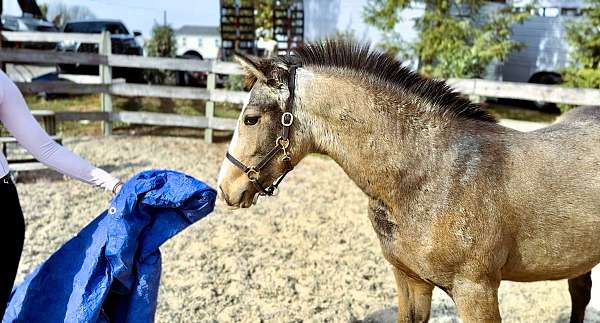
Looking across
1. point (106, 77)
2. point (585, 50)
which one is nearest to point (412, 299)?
point (106, 77)

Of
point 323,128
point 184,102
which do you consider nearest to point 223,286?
point 323,128

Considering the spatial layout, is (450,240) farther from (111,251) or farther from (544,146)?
(111,251)

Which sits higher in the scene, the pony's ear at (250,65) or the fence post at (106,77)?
the pony's ear at (250,65)

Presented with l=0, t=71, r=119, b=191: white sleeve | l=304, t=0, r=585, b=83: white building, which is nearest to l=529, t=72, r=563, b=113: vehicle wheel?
l=304, t=0, r=585, b=83: white building

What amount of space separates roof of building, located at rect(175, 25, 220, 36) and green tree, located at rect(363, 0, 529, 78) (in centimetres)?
869

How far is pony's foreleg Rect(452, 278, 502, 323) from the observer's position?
2.36 meters

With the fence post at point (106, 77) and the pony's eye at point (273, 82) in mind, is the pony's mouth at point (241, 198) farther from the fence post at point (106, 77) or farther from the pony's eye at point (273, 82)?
the fence post at point (106, 77)

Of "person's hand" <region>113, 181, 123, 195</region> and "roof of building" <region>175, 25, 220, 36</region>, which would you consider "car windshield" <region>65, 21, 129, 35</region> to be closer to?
"roof of building" <region>175, 25, 220, 36</region>

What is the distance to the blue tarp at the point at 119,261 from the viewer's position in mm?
2307

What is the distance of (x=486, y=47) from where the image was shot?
462 inches

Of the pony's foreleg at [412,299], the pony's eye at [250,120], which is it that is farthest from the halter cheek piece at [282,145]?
the pony's foreleg at [412,299]

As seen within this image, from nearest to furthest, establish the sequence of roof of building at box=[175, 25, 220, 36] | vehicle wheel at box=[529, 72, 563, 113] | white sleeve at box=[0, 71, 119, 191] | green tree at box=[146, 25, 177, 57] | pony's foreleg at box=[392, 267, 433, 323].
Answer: white sleeve at box=[0, 71, 119, 191]
pony's foreleg at box=[392, 267, 433, 323]
vehicle wheel at box=[529, 72, 563, 113]
green tree at box=[146, 25, 177, 57]
roof of building at box=[175, 25, 220, 36]

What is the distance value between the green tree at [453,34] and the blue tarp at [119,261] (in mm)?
9494

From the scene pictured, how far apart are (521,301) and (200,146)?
5.88m
